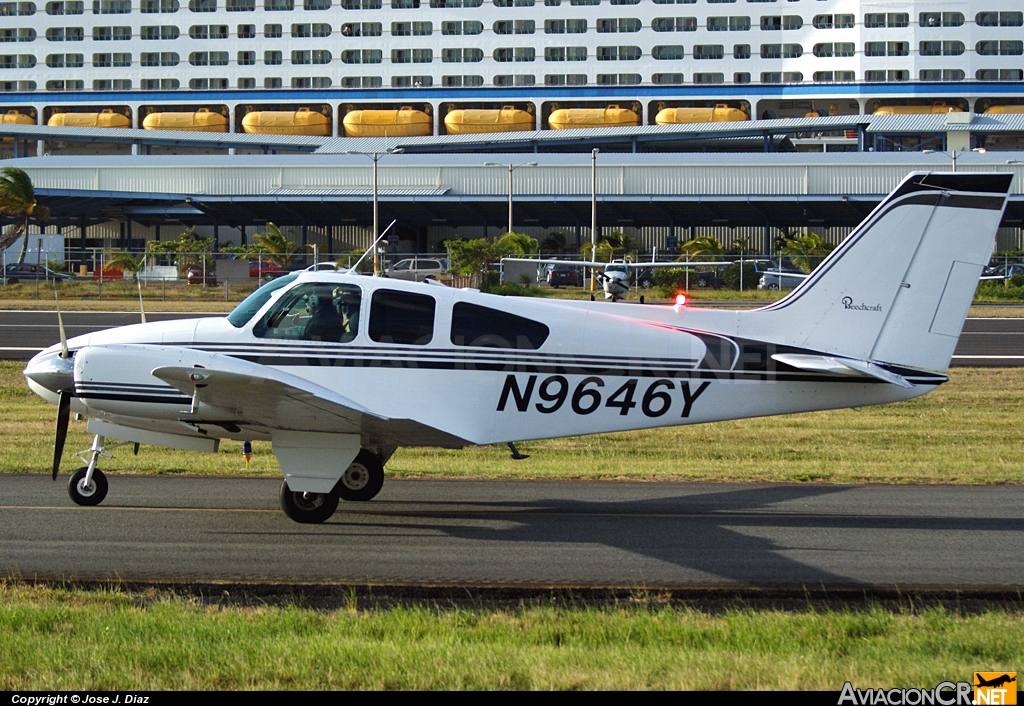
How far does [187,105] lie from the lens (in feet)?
278

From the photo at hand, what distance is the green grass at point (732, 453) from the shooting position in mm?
13258

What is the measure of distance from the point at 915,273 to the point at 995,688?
602cm

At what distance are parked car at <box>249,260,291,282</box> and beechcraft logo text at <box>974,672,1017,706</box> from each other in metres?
41.1

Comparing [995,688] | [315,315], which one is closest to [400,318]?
[315,315]

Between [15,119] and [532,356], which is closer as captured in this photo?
[532,356]

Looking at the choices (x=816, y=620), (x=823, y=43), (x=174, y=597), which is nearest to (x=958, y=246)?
(x=816, y=620)

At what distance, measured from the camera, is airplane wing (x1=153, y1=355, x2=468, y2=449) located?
8805mm

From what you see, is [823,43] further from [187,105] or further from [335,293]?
[335,293]

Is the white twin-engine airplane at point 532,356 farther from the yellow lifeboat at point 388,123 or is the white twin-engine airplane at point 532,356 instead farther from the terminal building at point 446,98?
the yellow lifeboat at point 388,123

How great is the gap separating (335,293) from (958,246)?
650 cm

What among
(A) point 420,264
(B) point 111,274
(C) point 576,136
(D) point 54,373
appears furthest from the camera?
(C) point 576,136

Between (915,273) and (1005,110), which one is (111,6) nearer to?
(1005,110)

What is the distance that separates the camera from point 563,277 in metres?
51.0

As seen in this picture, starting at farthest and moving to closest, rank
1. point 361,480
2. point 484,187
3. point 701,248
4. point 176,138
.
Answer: point 176,138 < point 484,187 < point 701,248 < point 361,480
